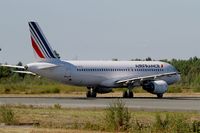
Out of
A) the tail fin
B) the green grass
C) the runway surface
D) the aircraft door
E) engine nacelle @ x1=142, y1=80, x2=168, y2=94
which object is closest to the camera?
the green grass

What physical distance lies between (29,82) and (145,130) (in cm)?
7275

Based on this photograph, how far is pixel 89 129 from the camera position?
2155 centimetres

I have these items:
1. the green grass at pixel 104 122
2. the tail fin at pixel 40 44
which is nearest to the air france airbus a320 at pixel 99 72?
the tail fin at pixel 40 44

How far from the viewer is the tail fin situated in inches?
2135

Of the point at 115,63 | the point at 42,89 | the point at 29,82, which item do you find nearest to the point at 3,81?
the point at 29,82

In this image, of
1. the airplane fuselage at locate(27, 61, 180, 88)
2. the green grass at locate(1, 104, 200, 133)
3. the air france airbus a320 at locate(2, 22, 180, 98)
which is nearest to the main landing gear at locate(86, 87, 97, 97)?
the air france airbus a320 at locate(2, 22, 180, 98)

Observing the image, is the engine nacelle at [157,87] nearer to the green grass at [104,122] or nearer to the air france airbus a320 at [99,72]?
the air france airbus a320 at [99,72]

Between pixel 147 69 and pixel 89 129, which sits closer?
pixel 89 129

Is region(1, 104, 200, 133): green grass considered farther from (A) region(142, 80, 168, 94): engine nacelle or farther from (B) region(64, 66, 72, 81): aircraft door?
(A) region(142, 80, 168, 94): engine nacelle

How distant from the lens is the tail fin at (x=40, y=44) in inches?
2135

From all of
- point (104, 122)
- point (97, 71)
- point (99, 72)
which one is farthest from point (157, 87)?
point (104, 122)

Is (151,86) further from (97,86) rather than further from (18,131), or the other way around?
(18,131)

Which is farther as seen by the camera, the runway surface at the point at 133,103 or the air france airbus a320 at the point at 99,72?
the air france airbus a320 at the point at 99,72

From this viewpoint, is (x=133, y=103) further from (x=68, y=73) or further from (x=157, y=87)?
(x=68, y=73)
